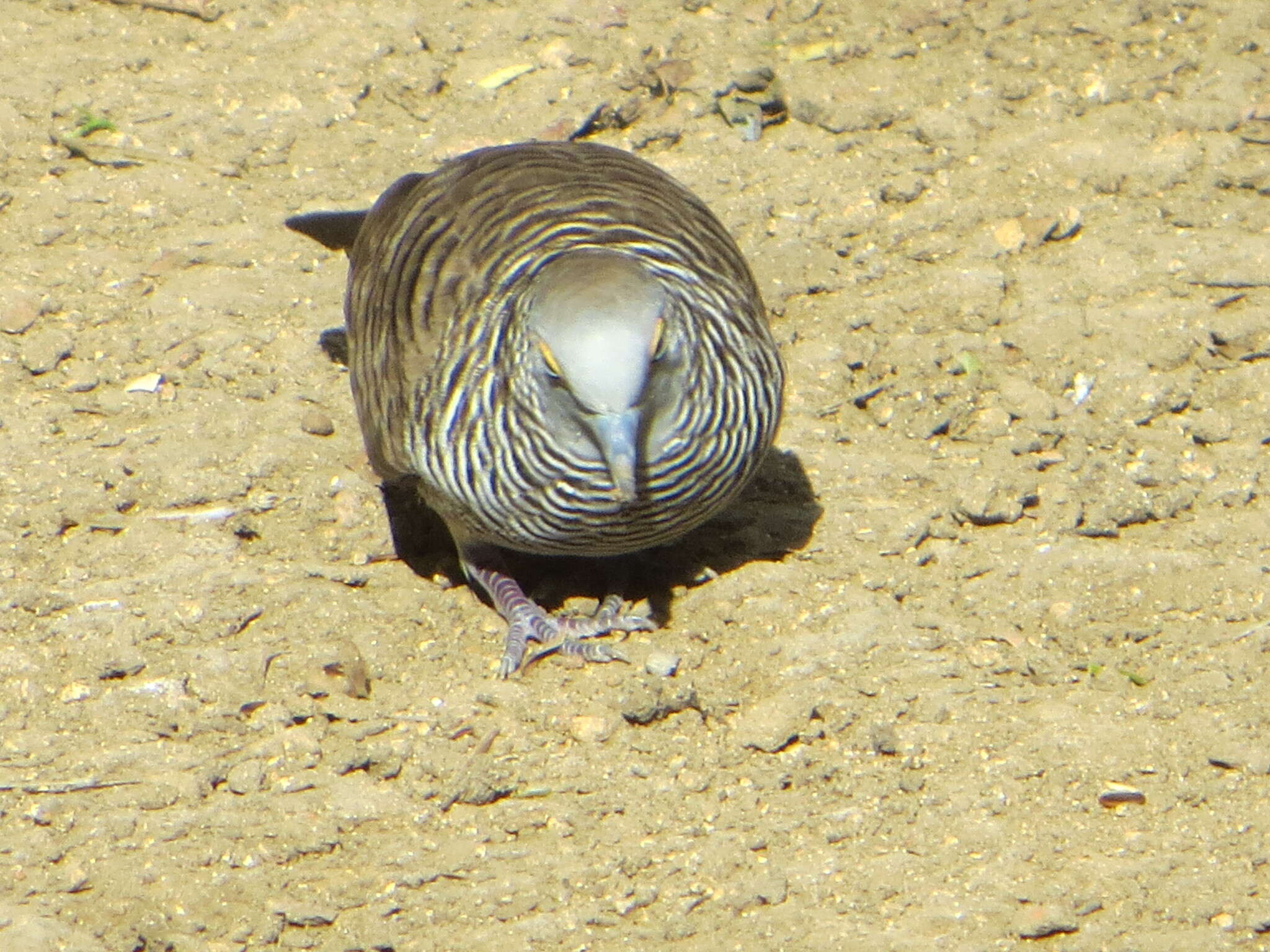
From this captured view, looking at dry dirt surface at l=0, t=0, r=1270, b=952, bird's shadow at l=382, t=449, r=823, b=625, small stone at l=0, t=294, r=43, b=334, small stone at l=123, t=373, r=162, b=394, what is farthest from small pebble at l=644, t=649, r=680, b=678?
small stone at l=0, t=294, r=43, b=334

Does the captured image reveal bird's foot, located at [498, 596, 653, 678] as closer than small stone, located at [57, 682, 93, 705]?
No

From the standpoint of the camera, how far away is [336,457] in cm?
555

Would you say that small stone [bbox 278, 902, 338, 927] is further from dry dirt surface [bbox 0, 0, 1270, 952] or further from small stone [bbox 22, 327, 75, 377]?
small stone [bbox 22, 327, 75, 377]

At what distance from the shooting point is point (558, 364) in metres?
4.27

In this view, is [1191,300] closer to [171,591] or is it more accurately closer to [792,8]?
[792,8]

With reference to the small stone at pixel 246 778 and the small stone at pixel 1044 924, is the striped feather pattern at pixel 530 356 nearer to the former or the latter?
the small stone at pixel 246 778

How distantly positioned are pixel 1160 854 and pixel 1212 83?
12.5ft

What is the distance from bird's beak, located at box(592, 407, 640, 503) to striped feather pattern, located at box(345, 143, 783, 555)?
128 millimetres

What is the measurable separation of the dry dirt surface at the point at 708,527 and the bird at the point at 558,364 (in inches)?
15.7

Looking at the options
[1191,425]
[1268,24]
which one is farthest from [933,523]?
[1268,24]

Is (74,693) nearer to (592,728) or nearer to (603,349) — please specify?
(592,728)

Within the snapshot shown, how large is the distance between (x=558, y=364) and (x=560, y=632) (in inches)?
39.3

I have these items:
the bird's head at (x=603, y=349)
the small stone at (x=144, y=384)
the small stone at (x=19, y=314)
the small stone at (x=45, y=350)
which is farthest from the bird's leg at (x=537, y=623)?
the small stone at (x=19, y=314)

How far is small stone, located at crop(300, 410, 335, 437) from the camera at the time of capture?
5.63 m
